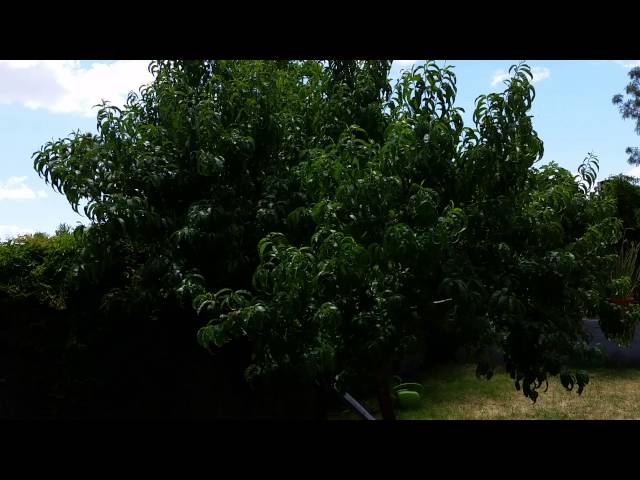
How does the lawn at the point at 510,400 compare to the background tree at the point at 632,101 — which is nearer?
the lawn at the point at 510,400

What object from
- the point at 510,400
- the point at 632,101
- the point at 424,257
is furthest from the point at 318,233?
the point at 632,101

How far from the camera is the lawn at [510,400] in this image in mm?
7480

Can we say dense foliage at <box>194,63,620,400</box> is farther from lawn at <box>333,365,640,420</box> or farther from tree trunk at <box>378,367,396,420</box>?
lawn at <box>333,365,640,420</box>

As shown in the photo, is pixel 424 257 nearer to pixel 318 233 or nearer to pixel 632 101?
pixel 318 233

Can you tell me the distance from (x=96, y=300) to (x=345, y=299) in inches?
91.4

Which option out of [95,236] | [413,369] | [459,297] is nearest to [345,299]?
[459,297]

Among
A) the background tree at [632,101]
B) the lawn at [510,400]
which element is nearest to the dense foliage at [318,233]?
the lawn at [510,400]

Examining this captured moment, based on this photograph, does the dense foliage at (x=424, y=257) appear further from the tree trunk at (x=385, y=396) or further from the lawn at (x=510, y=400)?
the lawn at (x=510, y=400)

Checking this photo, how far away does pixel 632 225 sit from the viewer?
35.3 ft

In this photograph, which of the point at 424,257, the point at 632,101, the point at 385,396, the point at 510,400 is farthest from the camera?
the point at 632,101

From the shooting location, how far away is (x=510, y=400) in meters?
7.97

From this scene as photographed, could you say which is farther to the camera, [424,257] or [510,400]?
[510,400]

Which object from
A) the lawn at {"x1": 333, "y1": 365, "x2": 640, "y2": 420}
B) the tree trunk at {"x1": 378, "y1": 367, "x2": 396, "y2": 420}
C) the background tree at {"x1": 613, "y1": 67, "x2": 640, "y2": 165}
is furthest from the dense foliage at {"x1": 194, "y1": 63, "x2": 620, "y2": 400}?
the background tree at {"x1": 613, "y1": 67, "x2": 640, "y2": 165}
